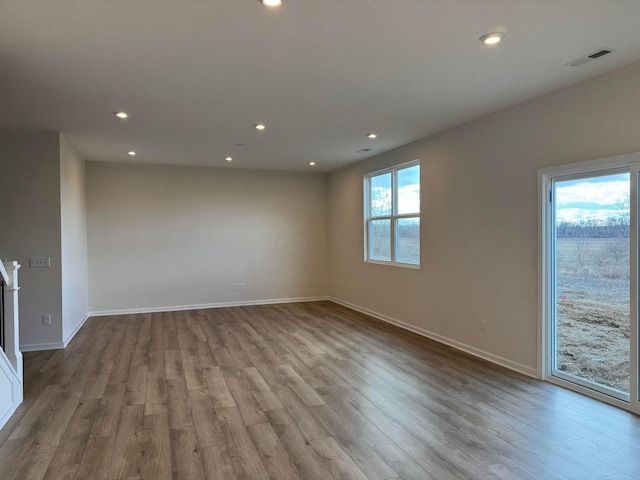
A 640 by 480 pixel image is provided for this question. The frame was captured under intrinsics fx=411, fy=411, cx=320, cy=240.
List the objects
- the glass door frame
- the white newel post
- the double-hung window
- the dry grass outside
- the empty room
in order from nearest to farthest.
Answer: the empty room
the glass door frame
the dry grass outside
the white newel post
the double-hung window

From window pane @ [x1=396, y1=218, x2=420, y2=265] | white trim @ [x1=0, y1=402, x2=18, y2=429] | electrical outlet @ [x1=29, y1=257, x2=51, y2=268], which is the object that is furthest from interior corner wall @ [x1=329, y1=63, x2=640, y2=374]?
electrical outlet @ [x1=29, y1=257, x2=51, y2=268]

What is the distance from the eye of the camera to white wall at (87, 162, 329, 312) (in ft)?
23.3

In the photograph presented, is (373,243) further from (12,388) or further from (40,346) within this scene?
(12,388)

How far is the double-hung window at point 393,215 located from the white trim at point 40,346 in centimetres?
455

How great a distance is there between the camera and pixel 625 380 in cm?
317

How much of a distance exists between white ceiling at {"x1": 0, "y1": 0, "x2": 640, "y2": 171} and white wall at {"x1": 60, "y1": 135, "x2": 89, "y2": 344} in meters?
0.86

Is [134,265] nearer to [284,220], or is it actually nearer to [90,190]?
[90,190]

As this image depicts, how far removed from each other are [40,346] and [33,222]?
149 cm

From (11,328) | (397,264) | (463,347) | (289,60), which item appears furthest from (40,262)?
(463,347)

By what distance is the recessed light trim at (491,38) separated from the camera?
8.47 feet

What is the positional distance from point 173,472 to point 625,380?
A: 331 centimetres

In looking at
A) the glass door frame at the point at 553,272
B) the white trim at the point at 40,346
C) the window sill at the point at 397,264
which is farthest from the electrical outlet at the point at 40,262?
the glass door frame at the point at 553,272

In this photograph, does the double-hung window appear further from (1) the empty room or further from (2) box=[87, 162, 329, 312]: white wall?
(2) box=[87, 162, 329, 312]: white wall

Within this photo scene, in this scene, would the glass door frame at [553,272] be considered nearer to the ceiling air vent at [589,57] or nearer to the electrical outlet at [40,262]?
the ceiling air vent at [589,57]
